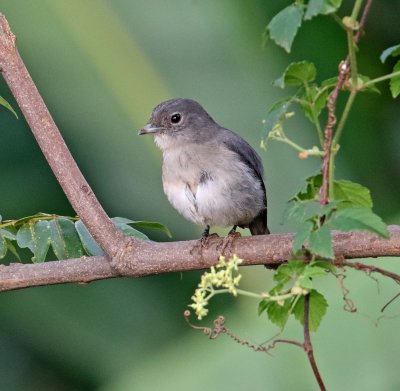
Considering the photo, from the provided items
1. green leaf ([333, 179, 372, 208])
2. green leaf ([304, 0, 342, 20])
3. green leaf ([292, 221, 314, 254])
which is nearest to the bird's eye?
green leaf ([333, 179, 372, 208])

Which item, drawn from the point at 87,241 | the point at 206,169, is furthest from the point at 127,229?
the point at 206,169

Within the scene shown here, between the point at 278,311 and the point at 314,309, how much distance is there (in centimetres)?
8

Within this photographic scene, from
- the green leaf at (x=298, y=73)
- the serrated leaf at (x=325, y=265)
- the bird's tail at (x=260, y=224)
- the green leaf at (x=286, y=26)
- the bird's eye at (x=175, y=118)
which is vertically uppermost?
the green leaf at (x=286, y=26)

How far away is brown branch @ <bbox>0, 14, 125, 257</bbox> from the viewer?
286cm

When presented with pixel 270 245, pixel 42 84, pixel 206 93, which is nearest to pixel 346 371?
pixel 270 245

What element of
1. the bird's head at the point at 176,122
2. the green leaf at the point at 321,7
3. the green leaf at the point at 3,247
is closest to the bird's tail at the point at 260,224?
the bird's head at the point at 176,122

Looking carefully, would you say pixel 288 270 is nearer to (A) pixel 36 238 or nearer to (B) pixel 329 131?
(B) pixel 329 131

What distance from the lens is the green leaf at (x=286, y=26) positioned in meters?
1.85

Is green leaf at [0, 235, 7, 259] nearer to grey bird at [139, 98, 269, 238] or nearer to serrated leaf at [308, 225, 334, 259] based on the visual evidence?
grey bird at [139, 98, 269, 238]

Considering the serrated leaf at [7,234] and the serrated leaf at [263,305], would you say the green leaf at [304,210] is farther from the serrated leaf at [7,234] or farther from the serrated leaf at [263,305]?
the serrated leaf at [7,234]

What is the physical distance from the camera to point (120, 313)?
4.51 m

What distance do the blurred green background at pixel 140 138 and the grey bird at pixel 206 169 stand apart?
195mm

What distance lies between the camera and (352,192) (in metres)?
2.20

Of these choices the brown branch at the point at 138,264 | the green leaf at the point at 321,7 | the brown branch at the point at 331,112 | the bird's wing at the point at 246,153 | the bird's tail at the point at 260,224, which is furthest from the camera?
the bird's tail at the point at 260,224
